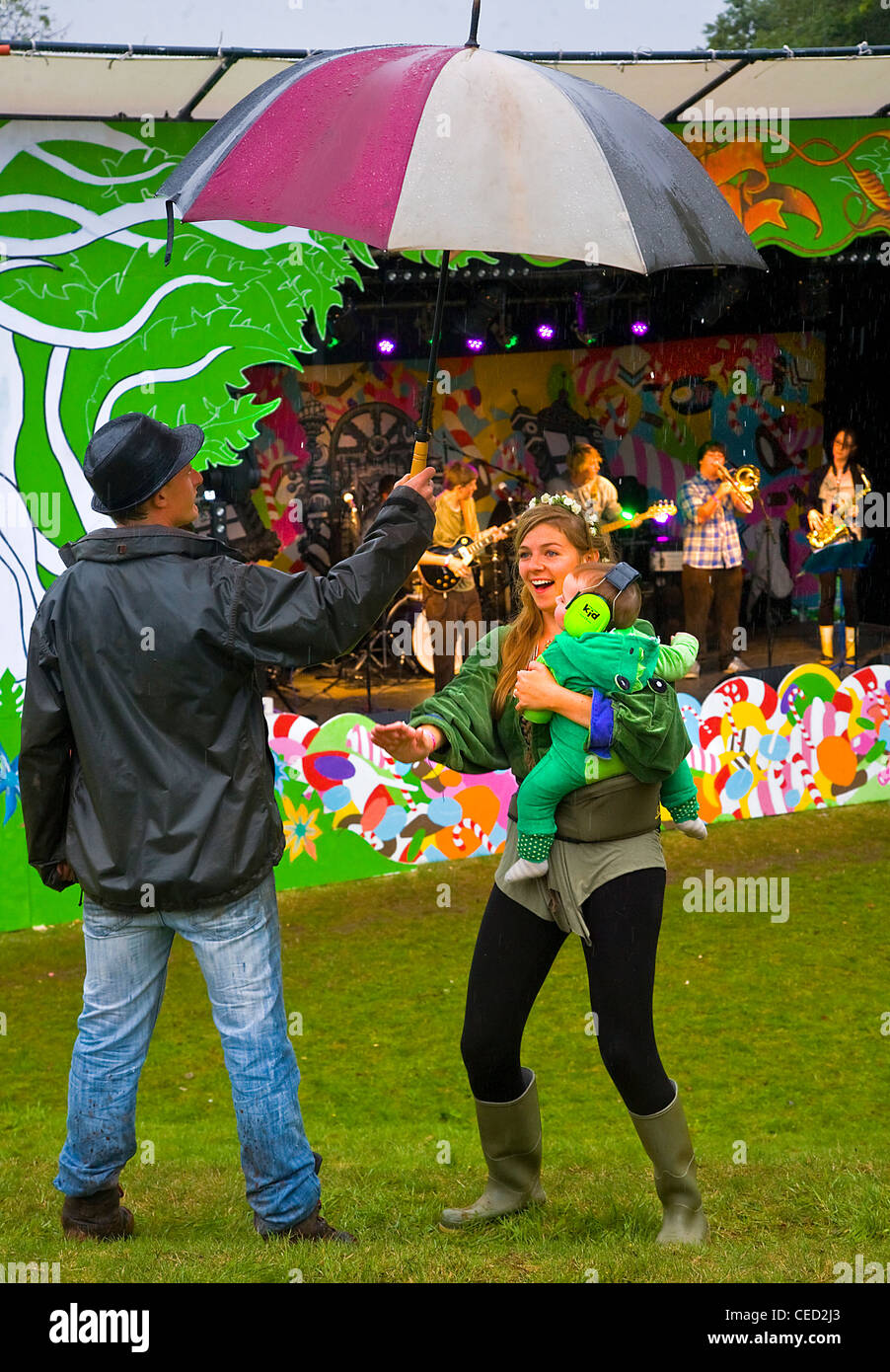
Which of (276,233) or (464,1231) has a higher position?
A: (276,233)

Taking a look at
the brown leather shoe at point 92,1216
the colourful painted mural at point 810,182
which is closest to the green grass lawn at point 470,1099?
the brown leather shoe at point 92,1216

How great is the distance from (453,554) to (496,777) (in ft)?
4.54

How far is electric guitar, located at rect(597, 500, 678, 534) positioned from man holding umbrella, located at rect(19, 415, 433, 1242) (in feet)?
18.3

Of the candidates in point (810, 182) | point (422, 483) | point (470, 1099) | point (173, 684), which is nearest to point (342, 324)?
point (810, 182)

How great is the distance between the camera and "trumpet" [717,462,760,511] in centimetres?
933

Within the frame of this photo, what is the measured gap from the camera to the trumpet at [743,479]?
9.33 meters

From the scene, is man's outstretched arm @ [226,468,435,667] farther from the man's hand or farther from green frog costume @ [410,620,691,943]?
green frog costume @ [410,620,691,943]

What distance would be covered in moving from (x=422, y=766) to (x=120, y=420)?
488 centimetres

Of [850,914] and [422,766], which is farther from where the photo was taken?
[422,766]

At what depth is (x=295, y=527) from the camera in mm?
8070

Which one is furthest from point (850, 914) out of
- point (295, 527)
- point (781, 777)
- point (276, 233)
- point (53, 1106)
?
point (276, 233)
